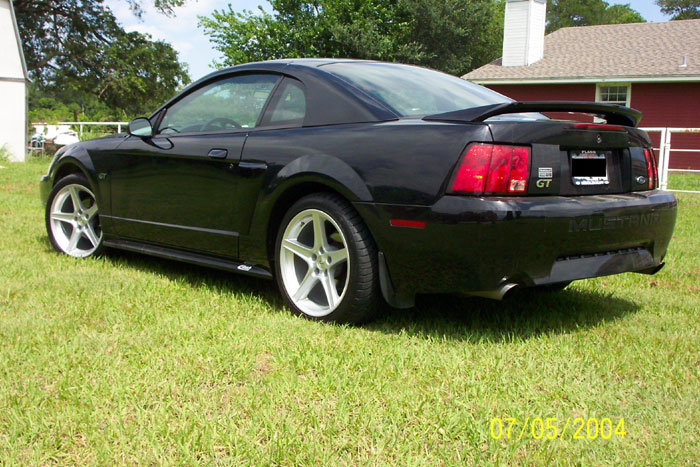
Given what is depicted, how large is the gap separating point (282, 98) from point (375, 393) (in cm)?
203

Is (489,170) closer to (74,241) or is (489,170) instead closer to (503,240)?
(503,240)

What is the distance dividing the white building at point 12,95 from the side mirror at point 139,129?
19.0m

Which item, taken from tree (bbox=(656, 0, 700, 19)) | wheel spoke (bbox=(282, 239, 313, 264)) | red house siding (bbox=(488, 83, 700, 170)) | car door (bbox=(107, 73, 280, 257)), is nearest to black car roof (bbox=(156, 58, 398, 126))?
car door (bbox=(107, 73, 280, 257))

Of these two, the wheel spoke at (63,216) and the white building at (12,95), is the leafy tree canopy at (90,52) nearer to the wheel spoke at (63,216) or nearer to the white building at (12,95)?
the white building at (12,95)

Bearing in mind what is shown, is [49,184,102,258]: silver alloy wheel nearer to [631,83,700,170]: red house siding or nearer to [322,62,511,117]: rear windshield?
[322,62,511,117]: rear windshield

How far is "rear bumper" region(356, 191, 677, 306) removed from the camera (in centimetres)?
306

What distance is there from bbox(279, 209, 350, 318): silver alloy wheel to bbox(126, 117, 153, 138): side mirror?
150 centimetres

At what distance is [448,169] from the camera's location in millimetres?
3098

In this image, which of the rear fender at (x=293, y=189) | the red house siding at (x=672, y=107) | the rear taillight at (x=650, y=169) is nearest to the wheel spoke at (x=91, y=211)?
the rear fender at (x=293, y=189)

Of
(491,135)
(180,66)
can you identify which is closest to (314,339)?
(491,135)

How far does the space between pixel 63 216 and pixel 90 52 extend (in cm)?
3372

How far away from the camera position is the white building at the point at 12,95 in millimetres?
21875

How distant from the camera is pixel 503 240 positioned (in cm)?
305

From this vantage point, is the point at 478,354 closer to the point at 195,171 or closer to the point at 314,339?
the point at 314,339
